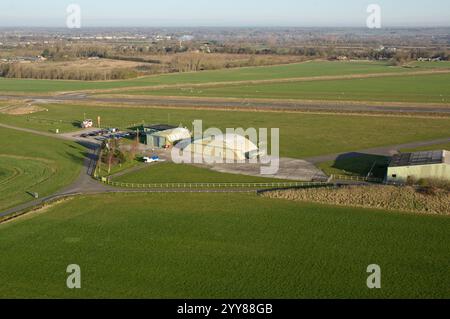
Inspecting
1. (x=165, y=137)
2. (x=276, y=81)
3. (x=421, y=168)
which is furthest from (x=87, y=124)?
(x=276, y=81)

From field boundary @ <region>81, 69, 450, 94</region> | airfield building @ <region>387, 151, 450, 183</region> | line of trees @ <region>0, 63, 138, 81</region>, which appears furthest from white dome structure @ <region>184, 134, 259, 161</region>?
line of trees @ <region>0, 63, 138, 81</region>

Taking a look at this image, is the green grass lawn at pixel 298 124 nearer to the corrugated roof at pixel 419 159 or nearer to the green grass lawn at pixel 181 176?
the green grass lawn at pixel 181 176

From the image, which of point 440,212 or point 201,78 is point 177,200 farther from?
point 201,78

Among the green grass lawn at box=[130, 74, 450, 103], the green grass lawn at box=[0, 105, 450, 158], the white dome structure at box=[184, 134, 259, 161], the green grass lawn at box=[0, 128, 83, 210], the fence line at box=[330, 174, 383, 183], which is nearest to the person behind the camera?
the green grass lawn at box=[0, 128, 83, 210]

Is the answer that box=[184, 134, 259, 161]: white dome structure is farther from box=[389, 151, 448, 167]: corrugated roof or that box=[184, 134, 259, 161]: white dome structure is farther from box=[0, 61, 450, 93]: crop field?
box=[0, 61, 450, 93]: crop field

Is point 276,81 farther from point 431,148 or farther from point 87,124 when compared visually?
point 431,148

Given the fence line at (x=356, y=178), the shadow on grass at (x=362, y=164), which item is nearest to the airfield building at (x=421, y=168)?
the fence line at (x=356, y=178)
